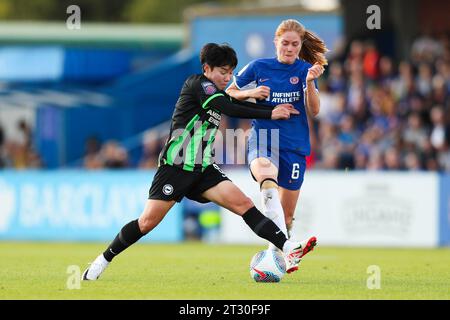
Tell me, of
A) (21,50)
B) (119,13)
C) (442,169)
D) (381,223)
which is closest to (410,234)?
(381,223)

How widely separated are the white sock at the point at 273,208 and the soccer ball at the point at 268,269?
0.60 ft

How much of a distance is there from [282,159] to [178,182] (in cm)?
140

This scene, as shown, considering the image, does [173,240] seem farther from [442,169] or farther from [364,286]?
[364,286]

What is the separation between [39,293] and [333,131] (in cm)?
1333

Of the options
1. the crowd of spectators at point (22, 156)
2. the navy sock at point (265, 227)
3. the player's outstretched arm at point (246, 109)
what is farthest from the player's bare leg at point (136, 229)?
the crowd of spectators at point (22, 156)

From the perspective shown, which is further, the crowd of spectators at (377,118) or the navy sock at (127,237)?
the crowd of spectators at (377,118)

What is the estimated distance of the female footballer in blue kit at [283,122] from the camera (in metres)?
10.9

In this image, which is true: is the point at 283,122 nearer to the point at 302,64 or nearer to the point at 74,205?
the point at 302,64

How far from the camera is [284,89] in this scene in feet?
36.4

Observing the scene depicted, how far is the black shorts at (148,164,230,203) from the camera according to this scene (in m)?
10.3

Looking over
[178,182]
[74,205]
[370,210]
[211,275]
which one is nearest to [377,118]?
[370,210]

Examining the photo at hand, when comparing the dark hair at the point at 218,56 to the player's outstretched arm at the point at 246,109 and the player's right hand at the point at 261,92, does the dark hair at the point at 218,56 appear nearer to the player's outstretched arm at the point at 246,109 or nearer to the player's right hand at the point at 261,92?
the player's outstretched arm at the point at 246,109

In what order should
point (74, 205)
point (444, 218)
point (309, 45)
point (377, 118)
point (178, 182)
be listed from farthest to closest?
point (377, 118)
point (74, 205)
point (444, 218)
point (309, 45)
point (178, 182)

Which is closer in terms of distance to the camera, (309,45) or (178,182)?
(178,182)
